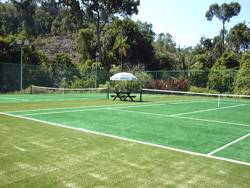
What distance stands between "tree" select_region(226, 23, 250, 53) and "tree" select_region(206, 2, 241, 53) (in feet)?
9.11

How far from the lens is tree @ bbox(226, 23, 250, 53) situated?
4984 cm

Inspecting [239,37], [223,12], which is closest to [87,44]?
[239,37]

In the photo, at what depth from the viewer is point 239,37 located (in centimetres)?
5047

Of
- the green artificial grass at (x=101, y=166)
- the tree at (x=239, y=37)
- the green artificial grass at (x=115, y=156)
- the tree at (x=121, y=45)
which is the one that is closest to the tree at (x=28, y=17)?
the tree at (x=121, y=45)

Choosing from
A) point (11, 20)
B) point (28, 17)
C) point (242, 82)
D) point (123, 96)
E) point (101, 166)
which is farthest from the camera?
point (11, 20)

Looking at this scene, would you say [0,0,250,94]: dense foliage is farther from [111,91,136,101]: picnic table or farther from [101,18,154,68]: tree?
[111,91,136,101]: picnic table

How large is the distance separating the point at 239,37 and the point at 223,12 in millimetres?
7988

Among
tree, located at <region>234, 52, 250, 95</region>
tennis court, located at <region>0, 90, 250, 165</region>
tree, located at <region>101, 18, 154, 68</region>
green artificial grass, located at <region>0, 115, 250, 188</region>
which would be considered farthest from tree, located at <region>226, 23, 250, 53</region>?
green artificial grass, located at <region>0, 115, 250, 188</region>

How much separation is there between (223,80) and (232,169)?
95.7 ft

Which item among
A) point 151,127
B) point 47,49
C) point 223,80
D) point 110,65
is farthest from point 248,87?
point 47,49

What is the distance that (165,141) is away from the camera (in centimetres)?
837

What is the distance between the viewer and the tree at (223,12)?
5531 centimetres

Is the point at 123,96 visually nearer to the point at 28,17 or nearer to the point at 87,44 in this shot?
the point at 87,44

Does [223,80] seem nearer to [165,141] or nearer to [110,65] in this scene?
[110,65]
